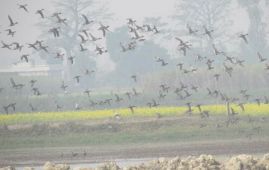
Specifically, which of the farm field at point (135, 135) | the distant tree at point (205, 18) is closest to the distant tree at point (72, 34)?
the distant tree at point (205, 18)

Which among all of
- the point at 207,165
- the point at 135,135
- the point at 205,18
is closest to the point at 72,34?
the point at 205,18

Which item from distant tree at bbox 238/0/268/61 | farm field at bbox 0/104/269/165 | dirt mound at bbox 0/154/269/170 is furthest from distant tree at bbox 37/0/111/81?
dirt mound at bbox 0/154/269/170

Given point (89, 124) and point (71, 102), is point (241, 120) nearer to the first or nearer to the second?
point (89, 124)

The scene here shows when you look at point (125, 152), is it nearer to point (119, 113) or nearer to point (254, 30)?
point (119, 113)

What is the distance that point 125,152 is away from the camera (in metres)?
45.2

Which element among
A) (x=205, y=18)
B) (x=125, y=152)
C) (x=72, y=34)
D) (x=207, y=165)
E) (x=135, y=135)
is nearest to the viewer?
(x=207, y=165)

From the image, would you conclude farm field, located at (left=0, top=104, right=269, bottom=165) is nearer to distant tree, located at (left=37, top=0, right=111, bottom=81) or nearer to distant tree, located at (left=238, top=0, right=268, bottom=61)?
distant tree, located at (left=37, top=0, right=111, bottom=81)

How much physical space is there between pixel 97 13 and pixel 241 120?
231ft

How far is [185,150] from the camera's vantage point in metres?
44.7

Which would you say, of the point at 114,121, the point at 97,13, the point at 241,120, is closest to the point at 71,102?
the point at 114,121

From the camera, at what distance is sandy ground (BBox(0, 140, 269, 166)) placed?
42531 millimetres

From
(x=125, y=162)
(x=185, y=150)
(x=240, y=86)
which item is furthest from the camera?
(x=240, y=86)

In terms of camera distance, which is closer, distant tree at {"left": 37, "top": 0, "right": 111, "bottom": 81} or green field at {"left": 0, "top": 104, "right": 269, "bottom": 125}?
green field at {"left": 0, "top": 104, "right": 269, "bottom": 125}

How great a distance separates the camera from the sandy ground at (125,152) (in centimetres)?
4253
